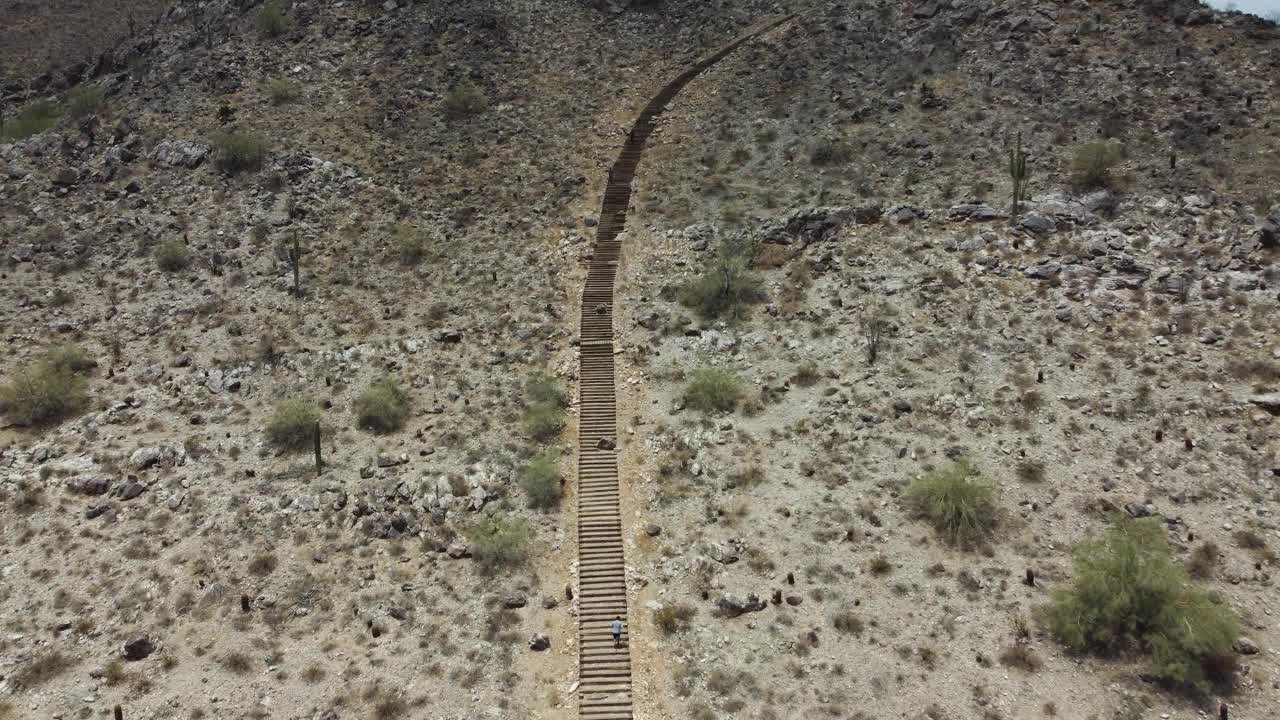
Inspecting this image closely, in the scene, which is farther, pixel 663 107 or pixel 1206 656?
pixel 663 107

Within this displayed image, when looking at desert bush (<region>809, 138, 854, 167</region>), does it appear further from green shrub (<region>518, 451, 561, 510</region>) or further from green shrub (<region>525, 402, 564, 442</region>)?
green shrub (<region>518, 451, 561, 510</region>)

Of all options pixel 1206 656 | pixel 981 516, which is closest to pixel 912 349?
pixel 981 516

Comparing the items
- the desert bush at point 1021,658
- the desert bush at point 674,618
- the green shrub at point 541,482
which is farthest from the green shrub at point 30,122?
the desert bush at point 1021,658

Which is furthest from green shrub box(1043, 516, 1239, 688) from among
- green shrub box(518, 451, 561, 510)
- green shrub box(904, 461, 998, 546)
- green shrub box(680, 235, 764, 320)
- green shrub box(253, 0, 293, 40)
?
green shrub box(253, 0, 293, 40)

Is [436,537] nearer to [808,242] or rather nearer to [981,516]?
[981,516]

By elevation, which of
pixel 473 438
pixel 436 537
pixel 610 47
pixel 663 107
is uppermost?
pixel 610 47

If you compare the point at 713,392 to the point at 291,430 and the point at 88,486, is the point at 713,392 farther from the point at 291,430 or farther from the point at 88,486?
the point at 88,486
